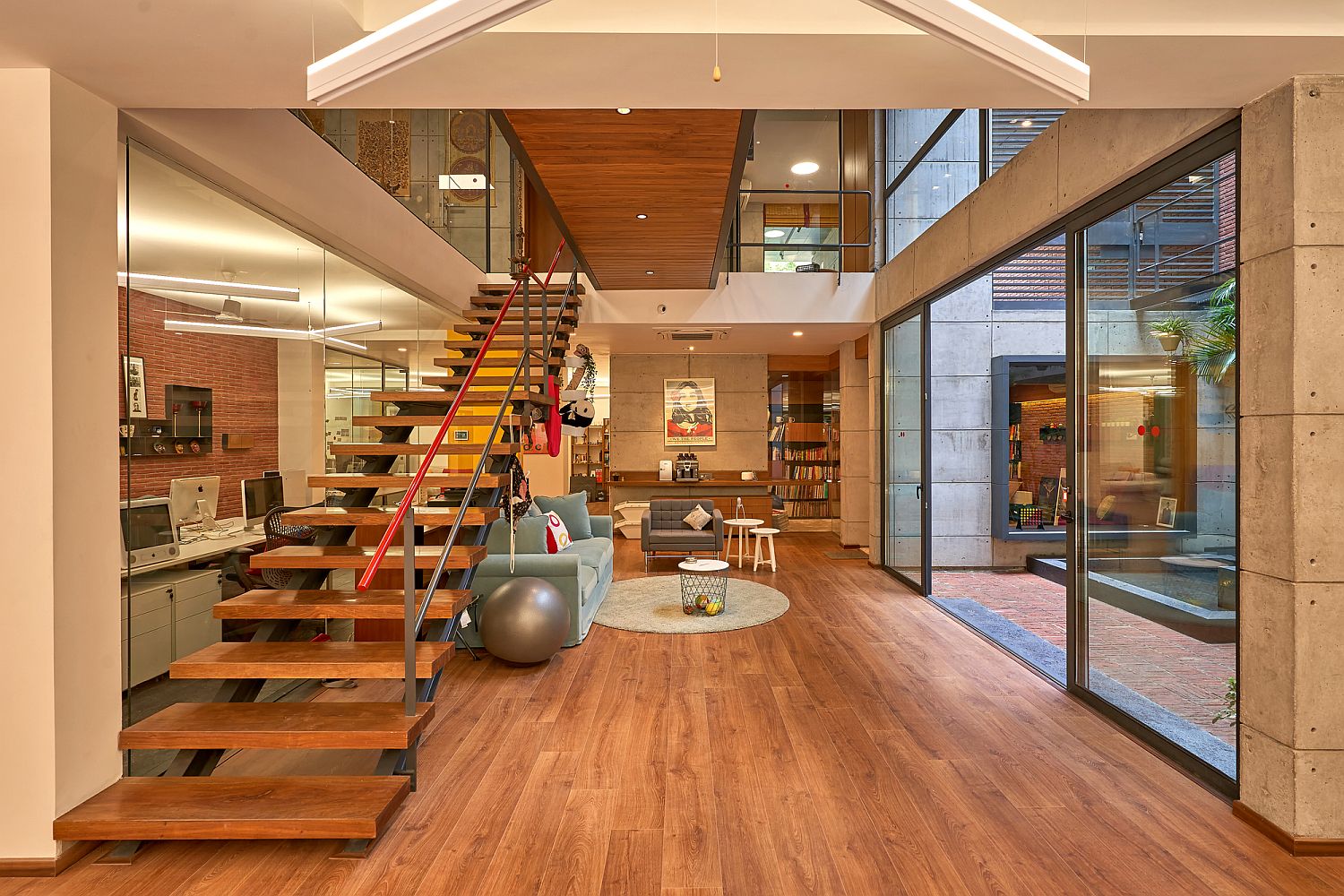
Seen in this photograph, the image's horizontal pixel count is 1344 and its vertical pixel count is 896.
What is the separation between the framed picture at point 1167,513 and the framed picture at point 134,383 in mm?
4602

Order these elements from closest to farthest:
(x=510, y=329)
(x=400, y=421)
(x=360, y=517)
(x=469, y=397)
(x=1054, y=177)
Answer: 1. (x=360, y=517)
2. (x=1054, y=177)
3. (x=400, y=421)
4. (x=469, y=397)
5. (x=510, y=329)

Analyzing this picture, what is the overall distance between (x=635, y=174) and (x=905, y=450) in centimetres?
410

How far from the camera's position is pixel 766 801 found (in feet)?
9.25

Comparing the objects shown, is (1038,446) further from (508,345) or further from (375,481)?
(375,481)

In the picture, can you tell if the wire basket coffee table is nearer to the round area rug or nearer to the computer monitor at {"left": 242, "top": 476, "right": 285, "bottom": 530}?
the round area rug

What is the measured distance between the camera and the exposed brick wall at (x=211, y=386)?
Answer: 295 cm

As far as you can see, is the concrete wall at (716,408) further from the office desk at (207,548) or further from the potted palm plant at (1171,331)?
the potted palm plant at (1171,331)

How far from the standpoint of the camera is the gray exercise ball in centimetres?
433

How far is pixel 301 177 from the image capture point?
147 inches

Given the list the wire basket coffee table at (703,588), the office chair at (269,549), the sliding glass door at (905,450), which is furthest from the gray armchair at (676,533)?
the office chair at (269,549)

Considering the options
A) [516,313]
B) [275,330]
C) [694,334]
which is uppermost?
[694,334]

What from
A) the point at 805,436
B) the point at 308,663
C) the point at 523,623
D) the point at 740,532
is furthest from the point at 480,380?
the point at 805,436

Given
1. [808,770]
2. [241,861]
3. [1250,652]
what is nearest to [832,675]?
[808,770]

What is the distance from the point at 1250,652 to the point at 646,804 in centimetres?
241
